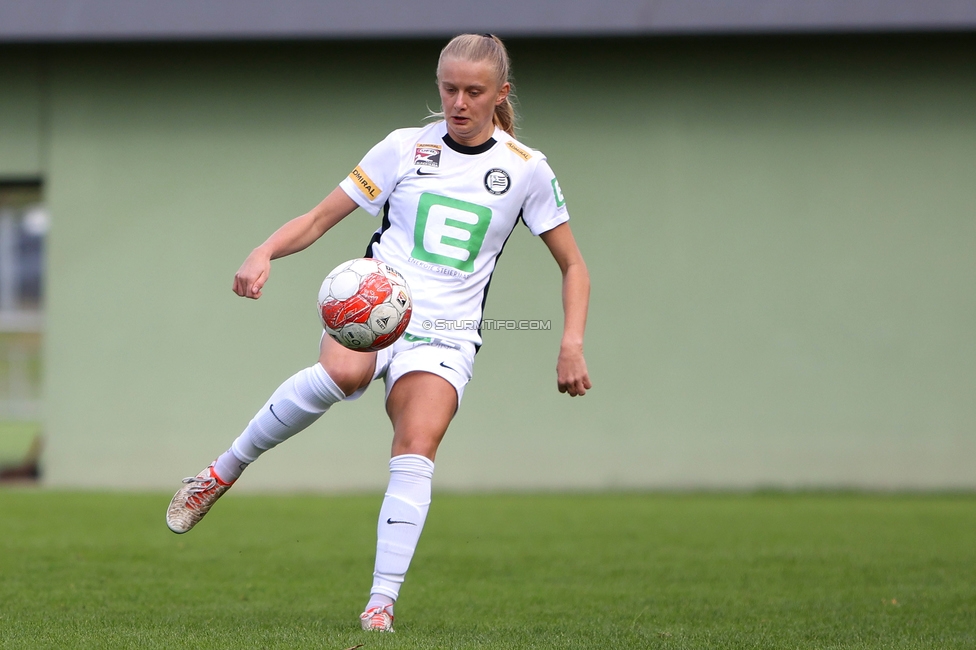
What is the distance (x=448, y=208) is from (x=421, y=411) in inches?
27.7

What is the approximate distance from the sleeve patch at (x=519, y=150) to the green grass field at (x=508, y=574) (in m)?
1.63

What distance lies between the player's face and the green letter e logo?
0.24m

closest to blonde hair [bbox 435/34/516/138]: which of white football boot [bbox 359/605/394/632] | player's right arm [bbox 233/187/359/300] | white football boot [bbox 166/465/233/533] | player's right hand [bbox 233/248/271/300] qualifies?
player's right arm [bbox 233/187/359/300]

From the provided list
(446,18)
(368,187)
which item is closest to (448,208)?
(368,187)

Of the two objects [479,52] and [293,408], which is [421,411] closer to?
[293,408]

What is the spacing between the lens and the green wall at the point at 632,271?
30.7 feet

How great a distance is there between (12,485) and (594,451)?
15.7 ft

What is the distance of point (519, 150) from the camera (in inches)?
161

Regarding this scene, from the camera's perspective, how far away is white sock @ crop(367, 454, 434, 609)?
3.71m

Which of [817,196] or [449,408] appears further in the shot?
[817,196]

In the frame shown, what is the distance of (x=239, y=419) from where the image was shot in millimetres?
9414

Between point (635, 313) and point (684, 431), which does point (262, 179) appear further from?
point (684, 431)

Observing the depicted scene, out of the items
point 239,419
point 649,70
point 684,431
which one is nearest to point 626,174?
point 649,70

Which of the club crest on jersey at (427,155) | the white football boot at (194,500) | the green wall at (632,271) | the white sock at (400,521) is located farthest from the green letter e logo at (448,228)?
the green wall at (632,271)
